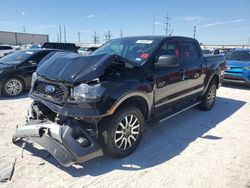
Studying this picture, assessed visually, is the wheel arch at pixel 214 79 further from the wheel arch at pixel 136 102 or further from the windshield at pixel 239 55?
the windshield at pixel 239 55

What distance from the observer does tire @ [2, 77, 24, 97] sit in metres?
6.93

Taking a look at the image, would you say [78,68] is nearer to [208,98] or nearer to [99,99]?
[99,99]

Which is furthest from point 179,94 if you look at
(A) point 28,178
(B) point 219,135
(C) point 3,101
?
(C) point 3,101

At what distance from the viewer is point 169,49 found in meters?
4.23

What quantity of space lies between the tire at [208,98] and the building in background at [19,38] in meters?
70.3

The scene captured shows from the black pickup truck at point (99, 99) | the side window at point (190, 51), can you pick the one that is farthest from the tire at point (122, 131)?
the side window at point (190, 51)

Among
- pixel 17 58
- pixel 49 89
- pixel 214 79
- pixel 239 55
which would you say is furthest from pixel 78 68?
pixel 239 55

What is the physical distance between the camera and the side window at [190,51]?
4.73 metres

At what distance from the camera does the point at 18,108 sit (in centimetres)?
582

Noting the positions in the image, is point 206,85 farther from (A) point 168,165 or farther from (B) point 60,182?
(B) point 60,182

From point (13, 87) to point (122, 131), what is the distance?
532 centimetres

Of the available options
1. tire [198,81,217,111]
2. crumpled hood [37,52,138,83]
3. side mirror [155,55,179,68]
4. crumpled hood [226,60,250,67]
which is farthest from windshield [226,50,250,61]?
crumpled hood [37,52,138,83]

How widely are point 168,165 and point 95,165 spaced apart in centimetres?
110

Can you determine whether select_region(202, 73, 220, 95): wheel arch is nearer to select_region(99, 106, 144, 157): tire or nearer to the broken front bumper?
select_region(99, 106, 144, 157): tire
